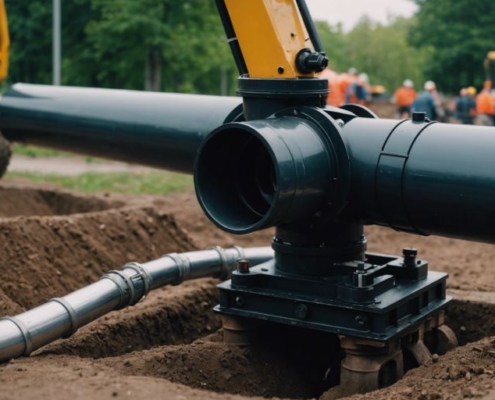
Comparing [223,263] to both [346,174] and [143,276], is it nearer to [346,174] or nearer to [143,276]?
[143,276]

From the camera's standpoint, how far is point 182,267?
6.84 metres

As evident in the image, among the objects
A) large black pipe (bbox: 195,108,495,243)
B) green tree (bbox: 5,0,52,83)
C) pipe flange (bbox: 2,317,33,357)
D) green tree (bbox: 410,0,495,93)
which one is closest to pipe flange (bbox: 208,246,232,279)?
large black pipe (bbox: 195,108,495,243)

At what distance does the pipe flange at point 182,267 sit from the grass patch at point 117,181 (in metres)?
6.74

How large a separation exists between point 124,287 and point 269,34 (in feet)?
6.61

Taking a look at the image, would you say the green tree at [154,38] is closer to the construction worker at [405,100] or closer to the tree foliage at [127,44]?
the tree foliage at [127,44]

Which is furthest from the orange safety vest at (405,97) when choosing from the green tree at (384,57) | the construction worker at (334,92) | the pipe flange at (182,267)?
the green tree at (384,57)

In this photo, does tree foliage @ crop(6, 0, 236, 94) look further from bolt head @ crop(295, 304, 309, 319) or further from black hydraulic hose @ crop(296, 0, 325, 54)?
bolt head @ crop(295, 304, 309, 319)

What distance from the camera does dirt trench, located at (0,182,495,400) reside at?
15.5 ft

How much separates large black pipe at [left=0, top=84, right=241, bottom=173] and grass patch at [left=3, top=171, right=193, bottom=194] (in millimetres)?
5871

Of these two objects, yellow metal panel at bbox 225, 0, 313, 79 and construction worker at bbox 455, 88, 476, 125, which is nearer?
yellow metal panel at bbox 225, 0, 313, 79

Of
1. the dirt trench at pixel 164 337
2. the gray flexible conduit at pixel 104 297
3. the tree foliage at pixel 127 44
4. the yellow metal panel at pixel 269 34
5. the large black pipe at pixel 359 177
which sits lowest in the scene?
the dirt trench at pixel 164 337

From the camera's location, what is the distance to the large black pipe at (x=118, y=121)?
6320 mm

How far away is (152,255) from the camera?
8.59 metres

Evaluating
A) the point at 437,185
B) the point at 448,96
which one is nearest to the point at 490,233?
the point at 437,185
